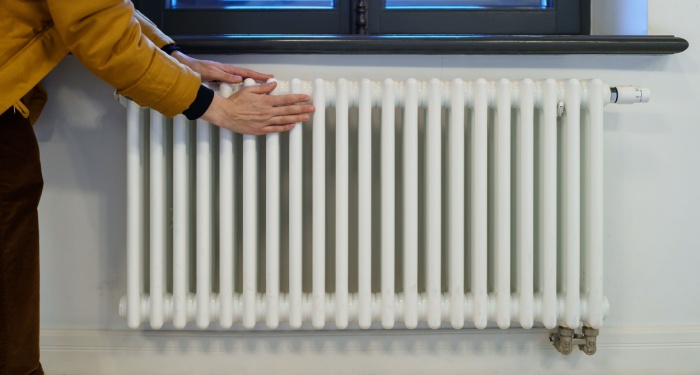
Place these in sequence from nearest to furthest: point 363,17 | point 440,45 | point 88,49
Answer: point 88,49 → point 440,45 → point 363,17

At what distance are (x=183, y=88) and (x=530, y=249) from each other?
0.71m

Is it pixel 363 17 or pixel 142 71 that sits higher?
pixel 363 17

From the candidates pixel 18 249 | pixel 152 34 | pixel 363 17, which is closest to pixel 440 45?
pixel 363 17

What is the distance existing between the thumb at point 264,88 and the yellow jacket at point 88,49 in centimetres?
14

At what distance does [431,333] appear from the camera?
4.51ft

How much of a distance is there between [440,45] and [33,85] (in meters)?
0.78

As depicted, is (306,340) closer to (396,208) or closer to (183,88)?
(396,208)

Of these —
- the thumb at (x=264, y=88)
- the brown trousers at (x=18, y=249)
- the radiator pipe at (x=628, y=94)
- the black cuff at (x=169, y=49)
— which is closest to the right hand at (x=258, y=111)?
the thumb at (x=264, y=88)

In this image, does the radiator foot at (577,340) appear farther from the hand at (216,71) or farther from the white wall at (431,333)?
the hand at (216,71)

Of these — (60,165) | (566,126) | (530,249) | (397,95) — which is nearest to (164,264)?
(60,165)

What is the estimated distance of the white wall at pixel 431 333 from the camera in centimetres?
132

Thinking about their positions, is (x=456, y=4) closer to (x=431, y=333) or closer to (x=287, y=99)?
(x=287, y=99)

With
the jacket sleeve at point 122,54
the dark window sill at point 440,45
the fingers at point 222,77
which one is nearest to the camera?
the jacket sleeve at point 122,54

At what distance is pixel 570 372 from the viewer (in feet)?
4.54
